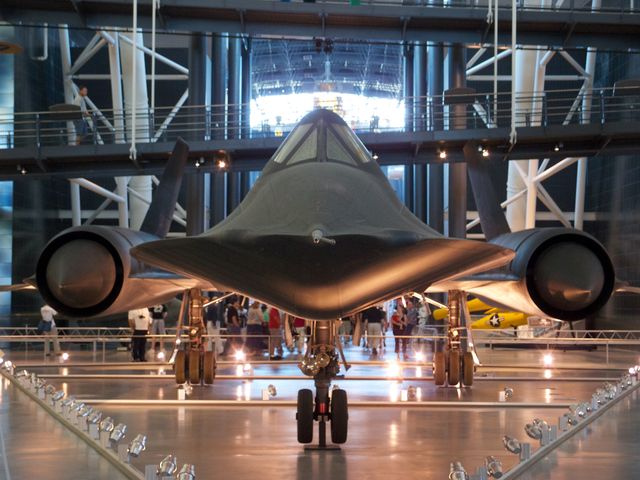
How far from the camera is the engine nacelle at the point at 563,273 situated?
6598mm

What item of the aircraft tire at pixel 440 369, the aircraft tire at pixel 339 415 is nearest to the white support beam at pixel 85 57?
the aircraft tire at pixel 440 369

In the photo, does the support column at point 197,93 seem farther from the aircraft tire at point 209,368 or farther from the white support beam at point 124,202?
the aircraft tire at point 209,368

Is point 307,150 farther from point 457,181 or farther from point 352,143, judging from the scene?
point 457,181

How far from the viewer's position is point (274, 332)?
66.4 ft

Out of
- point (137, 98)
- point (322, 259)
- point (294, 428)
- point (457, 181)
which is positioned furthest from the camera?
point (457, 181)

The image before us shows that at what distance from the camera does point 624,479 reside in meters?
5.44

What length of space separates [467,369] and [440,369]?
412 millimetres

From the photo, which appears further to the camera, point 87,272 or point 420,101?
point 420,101

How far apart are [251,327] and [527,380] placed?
728cm

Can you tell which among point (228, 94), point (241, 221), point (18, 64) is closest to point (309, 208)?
point (241, 221)

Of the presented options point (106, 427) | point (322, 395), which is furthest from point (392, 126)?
point (106, 427)

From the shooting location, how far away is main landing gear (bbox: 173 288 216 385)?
11.4 m

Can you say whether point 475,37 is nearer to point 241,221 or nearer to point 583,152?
point 583,152

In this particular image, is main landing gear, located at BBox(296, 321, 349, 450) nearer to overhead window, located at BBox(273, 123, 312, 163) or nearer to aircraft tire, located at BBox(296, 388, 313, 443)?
aircraft tire, located at BBox(296, 388, 313, 443)
